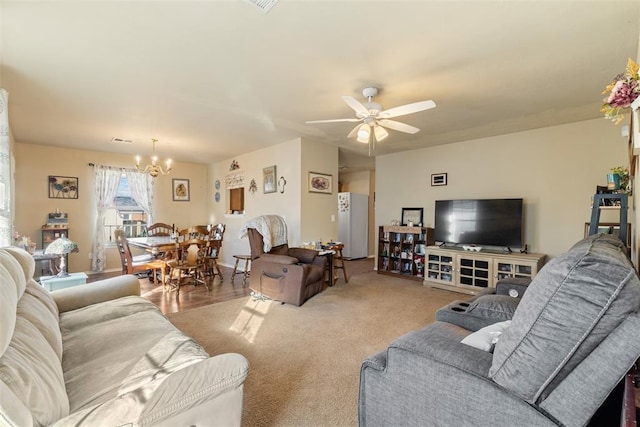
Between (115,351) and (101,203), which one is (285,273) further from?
(101,203)

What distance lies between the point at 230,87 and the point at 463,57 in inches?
84.8

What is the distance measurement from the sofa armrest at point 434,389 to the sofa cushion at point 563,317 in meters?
0.09

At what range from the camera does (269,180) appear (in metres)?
5.43

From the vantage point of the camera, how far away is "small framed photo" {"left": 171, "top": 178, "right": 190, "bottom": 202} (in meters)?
6.86

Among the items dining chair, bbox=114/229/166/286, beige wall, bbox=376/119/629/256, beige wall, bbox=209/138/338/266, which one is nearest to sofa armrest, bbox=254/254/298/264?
beige wall, bbox=209/138/338/266

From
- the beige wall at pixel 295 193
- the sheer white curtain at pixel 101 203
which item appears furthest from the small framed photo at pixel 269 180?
the sheer white curtain at pixel 101 203

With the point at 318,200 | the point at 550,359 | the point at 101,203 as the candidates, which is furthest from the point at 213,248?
the point at 550,359

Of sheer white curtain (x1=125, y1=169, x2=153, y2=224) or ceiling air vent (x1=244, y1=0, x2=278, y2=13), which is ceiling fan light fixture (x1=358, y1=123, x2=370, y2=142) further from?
sheer white curtain (x1=125, y1=169, x2=153, y2=224)

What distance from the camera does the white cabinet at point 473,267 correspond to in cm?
397

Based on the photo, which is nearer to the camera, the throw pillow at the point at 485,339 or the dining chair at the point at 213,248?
the throw pillow at the point at 485,339

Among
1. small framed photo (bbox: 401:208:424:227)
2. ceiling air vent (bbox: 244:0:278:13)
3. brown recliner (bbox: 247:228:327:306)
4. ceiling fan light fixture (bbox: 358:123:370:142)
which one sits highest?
ceiling air vent (bbox: 244:0:278:13)

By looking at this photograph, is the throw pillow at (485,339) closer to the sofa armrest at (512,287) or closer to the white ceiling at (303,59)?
the sofa armrest at (512,287)

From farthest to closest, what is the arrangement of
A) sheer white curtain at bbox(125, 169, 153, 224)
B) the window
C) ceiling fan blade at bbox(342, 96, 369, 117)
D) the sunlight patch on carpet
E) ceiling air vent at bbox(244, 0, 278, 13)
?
sheer white curtain at bbox(125, 169, 153, 224), the window, the sunlight patch on carpet, ceiling fan blade at bbox(342, 96, 369, 117), ceiling air vent at bbox(244, 0, 278, 13)

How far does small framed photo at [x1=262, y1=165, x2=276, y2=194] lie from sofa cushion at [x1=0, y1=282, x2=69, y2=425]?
158 inches
